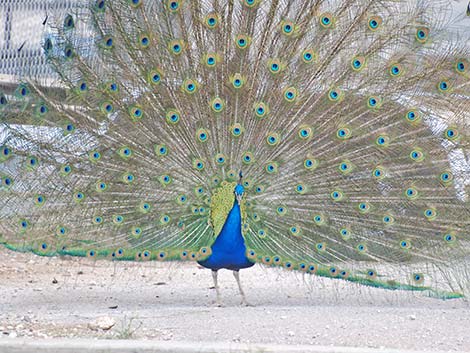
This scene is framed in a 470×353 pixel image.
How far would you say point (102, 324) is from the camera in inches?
246

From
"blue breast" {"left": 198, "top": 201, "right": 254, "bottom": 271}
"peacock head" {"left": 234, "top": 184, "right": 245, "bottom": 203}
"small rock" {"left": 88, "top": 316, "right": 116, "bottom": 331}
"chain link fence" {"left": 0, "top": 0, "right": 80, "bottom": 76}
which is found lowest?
"small rock" {"left": 88, "top": 316, "right": 116, "bottom": 331}

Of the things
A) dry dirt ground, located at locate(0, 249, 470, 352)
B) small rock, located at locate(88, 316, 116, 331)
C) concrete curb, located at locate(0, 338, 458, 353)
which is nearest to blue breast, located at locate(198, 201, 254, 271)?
dry dirt ground, located at locate(0, 249, 470, 352)

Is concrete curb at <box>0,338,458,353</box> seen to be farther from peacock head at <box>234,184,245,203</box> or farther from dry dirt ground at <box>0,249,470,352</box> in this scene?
peacock head at <box>234,184,245,203</box>

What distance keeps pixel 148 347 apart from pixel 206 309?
179 cm

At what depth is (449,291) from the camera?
7230 millimetres

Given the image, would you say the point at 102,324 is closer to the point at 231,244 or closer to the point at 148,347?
the point at 148,347

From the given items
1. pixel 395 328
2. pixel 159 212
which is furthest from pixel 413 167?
pixel 159 212

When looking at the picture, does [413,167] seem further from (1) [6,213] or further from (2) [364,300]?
(1) [6,213]

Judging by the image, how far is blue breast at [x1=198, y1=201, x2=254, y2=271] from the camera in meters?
7.32

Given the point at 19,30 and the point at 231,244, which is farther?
the point at 19,30

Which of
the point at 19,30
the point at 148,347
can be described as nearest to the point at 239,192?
the point at 148,347

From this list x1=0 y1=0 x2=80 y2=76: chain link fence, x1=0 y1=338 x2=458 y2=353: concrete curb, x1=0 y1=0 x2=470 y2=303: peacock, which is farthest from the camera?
x1=0 y1=0 x2=80 y2=76: chain link fence

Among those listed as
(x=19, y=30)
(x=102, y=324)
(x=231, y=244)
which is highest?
(x=19, y=30)

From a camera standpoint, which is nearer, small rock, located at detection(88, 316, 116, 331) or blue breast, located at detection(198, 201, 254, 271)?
small rock, located at detection(88, 316, 116, 331)
